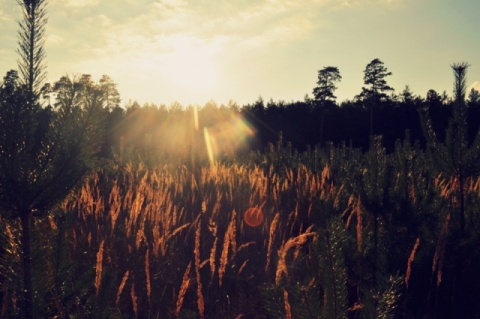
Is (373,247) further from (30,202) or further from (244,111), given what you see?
(244,111)

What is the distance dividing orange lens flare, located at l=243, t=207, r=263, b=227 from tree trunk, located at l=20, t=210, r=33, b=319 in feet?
9.30

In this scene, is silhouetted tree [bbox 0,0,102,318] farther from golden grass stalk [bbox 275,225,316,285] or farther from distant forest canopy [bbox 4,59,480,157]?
distant forest canopy [bbox 4,59,480,157]

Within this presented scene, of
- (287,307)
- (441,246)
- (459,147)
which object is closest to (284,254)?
(287,307)

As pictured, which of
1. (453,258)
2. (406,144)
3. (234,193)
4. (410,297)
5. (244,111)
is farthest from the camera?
(244,111)

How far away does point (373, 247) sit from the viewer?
2.63m

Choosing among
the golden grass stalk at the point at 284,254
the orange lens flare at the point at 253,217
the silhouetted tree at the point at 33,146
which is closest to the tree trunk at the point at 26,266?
the silhouetted tree at the point at 33,146

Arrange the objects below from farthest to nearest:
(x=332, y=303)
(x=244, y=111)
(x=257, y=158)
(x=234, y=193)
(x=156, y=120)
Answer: (x=244, y=111)
(x=156, y=120)
(x=257, y=158)
(x=234, y=193)
(x=332, y=303)

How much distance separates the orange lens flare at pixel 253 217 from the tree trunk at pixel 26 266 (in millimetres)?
2836

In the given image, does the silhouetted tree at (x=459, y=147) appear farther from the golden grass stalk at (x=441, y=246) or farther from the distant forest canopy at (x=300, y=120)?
the distant forest canopy at (x=300, y=120)

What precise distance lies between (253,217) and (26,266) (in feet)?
9.98

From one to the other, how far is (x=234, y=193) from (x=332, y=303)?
376 centimetres

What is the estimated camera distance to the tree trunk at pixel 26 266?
4.43 ft

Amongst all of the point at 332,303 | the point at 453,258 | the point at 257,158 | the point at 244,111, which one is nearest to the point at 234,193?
the point at 453,258

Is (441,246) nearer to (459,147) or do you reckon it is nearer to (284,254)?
(284,254)
